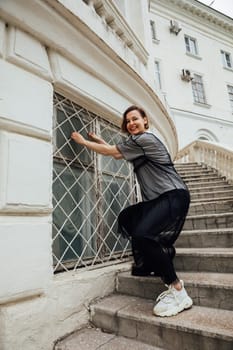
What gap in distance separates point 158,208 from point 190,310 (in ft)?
2.73

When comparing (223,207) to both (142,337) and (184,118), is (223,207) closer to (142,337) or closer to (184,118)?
(142,337)

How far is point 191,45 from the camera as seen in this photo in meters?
15.0

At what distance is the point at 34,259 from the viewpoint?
1730 mm

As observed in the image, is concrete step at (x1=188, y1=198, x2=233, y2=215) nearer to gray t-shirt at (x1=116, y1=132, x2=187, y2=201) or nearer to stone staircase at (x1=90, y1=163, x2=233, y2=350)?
stone staircase at (x1=90, y1=163, x2=233, y2=350)

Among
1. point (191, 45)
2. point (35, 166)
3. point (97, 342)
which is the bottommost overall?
point (97, 342)

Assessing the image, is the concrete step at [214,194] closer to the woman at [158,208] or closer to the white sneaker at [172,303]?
the woman at [158,208]

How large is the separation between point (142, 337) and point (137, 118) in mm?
1827

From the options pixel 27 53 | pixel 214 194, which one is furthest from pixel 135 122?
pixel 214 194

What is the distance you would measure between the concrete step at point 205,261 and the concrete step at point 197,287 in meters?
0.09

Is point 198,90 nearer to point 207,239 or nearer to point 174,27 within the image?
point 174,27

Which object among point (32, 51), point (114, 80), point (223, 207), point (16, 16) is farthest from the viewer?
point (223, 207)

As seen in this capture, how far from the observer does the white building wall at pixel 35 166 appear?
1.62 meters

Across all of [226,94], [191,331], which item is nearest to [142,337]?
[191,331]

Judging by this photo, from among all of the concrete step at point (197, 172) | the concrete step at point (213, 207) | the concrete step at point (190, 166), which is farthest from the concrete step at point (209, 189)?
the concrete step at point (190, 166)
